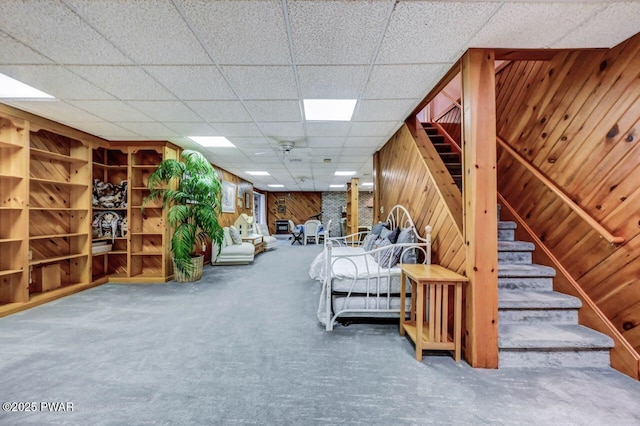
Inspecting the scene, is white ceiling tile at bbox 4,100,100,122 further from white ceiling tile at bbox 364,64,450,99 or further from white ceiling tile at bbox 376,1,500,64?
white ceiling tile at bbox 376,1,500,64

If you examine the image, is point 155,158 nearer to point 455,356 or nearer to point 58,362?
point 58,362

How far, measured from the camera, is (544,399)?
1.57 m

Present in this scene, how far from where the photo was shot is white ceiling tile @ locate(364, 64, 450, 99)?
2195mm

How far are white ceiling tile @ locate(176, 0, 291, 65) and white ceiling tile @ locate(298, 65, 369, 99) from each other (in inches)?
10.9

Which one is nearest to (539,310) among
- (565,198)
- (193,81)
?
(565,198)

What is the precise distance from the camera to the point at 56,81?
2391mm

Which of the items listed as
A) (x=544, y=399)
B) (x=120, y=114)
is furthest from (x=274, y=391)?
(x=120, y=114)

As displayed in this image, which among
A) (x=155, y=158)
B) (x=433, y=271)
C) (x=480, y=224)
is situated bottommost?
(x=433, y=271)

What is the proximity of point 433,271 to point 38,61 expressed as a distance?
3.74m

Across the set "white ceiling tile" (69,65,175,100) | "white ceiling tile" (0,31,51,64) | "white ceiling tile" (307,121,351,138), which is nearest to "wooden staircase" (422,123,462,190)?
"white ceiling tile" (307,121,351,138)

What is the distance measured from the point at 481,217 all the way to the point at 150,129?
4462 millimetres

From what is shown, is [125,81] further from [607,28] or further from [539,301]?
[539,301]

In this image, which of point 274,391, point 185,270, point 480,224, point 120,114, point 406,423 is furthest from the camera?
point 185,270

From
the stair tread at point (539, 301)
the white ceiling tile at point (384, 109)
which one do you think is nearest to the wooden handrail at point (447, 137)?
the white ceiling tile at point (384, 109)
